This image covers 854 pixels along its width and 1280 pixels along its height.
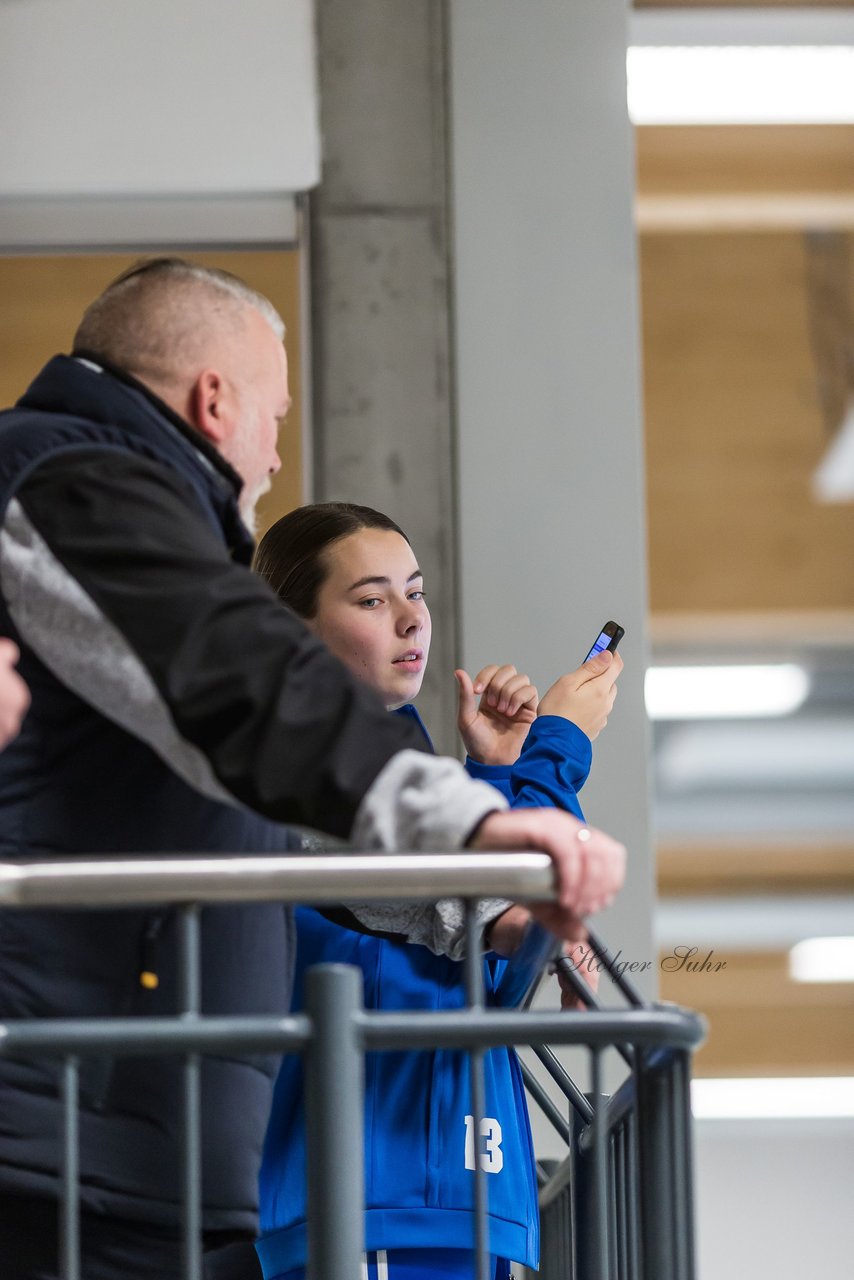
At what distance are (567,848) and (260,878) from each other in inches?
10.3

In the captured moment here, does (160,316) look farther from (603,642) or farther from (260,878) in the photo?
(603,642)

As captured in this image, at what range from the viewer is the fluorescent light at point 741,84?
4504mm

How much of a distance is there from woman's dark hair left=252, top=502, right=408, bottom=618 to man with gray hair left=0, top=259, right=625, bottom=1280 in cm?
56

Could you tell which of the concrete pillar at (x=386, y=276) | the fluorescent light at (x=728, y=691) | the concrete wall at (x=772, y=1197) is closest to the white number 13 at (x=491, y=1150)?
the concrete pillar at (x=386, y=276)

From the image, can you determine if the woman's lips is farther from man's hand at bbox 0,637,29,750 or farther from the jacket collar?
man's hand at bbox 0,637,29,750

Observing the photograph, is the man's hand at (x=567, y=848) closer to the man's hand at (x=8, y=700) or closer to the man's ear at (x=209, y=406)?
the man's hand at (x=8, y=700)

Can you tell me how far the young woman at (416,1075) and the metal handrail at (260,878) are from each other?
381 mm

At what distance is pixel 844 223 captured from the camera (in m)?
4.75

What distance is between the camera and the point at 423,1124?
211cm

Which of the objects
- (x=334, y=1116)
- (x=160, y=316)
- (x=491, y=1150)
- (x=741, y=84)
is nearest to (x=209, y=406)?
(x=160, y=316)

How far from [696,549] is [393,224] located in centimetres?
123

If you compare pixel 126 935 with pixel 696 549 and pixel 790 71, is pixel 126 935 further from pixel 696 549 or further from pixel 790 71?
pixel 790 71

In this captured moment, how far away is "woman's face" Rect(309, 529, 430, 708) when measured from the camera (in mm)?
2447

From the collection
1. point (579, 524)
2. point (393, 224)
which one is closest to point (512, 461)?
point (579, 524)
